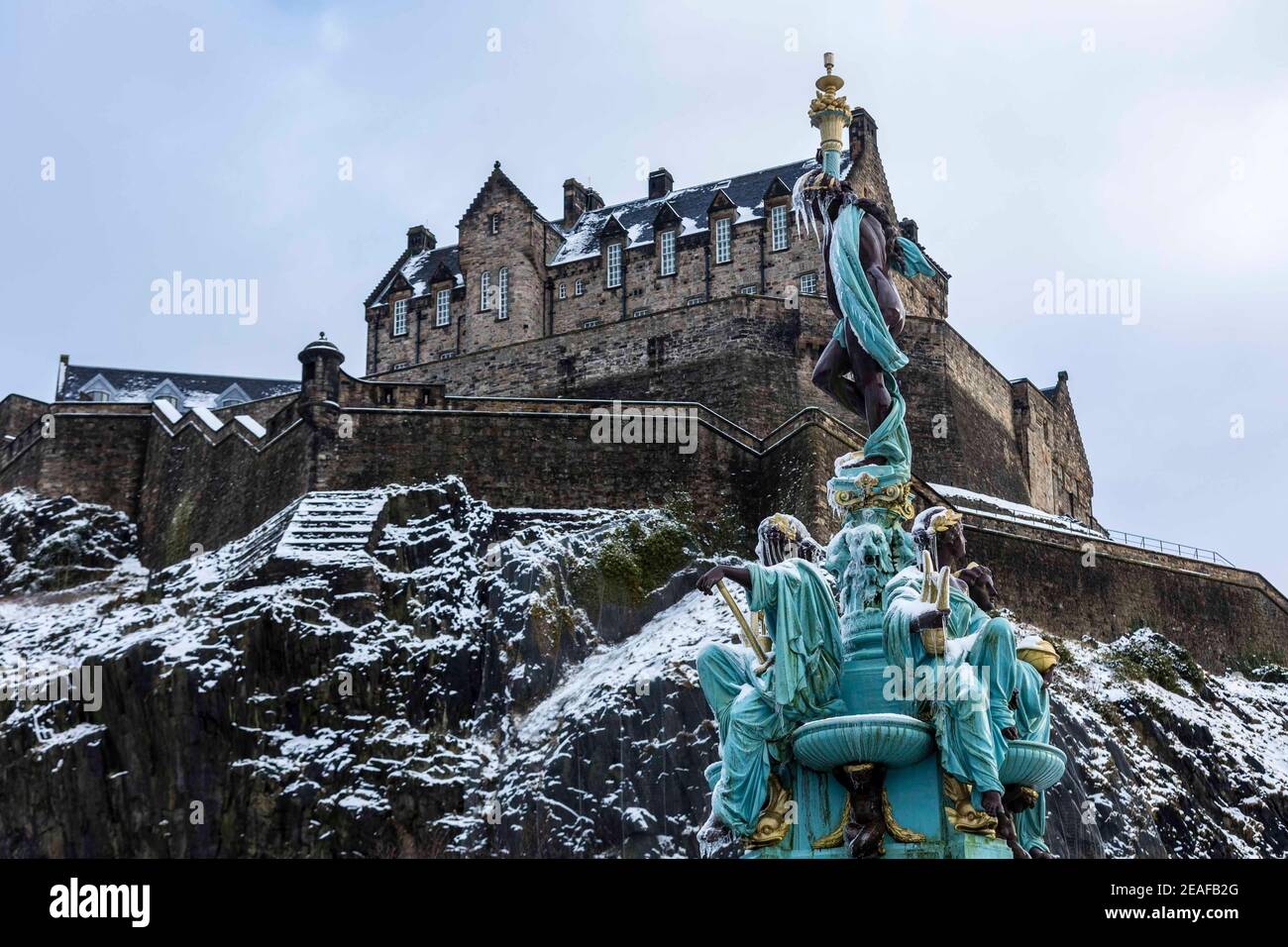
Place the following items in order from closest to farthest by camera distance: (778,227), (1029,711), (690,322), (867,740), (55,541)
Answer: (867,740) < (1029,711) < (55,541) < (690,322) < (778,227)

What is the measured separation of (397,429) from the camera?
4212 centimetres

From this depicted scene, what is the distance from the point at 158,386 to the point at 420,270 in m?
13.1

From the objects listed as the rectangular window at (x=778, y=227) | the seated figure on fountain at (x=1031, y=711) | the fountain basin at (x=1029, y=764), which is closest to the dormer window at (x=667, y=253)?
the rectangular window at (x=778, y=227)

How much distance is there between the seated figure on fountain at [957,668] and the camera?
38.3ft

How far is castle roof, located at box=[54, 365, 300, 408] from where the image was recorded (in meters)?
69.6

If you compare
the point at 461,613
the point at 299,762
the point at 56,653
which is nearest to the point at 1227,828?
the point at 461,613

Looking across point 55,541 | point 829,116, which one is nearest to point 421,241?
point 55,541

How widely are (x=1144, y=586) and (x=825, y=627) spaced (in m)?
36.4

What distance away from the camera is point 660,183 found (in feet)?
208

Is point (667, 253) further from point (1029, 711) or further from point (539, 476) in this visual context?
point (1029, 711)

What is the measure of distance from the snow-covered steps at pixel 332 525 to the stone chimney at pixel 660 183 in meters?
25.2

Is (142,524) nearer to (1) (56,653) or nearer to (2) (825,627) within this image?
(1) (56,653)
